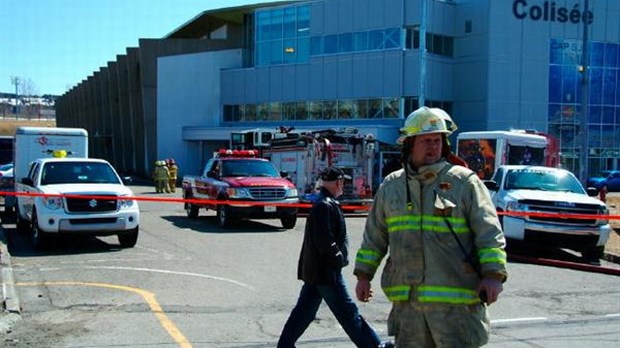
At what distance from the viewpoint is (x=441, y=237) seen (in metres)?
3.89

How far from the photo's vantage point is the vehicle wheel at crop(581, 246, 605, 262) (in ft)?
44.6

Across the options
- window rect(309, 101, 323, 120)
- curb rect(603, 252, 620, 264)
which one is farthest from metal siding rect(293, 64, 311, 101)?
curb rect(603, 252, 620, 264)

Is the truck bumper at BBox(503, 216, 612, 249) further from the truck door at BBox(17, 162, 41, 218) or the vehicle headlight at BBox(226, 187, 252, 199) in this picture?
the truck door at BBox(17, 162, 41, 218)

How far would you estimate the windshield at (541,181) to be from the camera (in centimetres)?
1480

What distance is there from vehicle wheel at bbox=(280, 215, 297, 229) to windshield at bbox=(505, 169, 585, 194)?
567 cm

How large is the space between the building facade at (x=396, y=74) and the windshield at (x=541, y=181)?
23.9m

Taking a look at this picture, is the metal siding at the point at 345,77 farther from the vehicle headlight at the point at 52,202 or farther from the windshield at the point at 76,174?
the vehicle headlight at the point at 52,202

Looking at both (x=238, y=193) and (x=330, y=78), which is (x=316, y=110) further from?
(x=238, y=193)

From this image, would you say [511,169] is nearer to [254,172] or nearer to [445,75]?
[254,172]

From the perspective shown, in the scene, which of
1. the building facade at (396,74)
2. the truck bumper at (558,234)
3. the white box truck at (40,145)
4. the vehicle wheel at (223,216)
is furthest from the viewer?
the building facade at (396,74)

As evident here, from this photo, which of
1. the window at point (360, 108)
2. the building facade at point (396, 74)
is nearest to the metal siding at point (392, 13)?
the building facade at point (396, 74)

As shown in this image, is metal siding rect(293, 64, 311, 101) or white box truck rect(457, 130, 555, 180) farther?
metal siding rect(293, 64, 311, 101)

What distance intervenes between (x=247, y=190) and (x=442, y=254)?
13.8 metres

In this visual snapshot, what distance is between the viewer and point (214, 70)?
2197 inches
